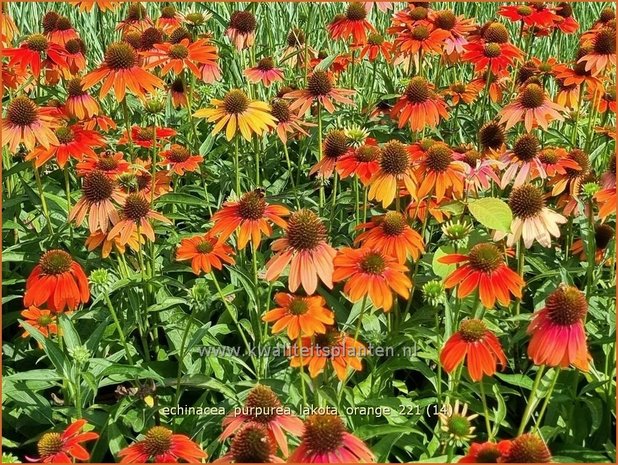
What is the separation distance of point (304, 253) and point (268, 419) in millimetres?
420

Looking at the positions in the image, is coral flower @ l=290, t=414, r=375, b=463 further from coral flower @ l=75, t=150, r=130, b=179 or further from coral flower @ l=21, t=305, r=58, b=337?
coral flower @ l=75, t=150, r=130, b=179

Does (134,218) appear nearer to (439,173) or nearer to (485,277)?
(439,173)

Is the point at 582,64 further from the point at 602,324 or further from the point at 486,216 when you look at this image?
the point at 486,216

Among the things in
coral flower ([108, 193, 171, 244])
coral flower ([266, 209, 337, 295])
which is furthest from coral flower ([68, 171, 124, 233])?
coral flower ([266, 209, 337, 295])

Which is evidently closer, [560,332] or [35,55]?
[560,332]

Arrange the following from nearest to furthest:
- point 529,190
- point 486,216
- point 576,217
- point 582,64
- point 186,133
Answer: point 486,216, point 529,190, point 576,217, point 582,64, point 186,133

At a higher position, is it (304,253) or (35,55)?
(35,55)

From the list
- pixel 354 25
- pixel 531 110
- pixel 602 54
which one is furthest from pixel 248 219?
pixel 602 54

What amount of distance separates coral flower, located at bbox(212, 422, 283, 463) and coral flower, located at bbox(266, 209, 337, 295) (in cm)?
40

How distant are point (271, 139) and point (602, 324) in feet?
5.65

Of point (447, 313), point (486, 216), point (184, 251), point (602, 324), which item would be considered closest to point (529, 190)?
point (486, 216)

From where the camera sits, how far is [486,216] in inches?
66.4

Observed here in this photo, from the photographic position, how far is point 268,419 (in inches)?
53.8

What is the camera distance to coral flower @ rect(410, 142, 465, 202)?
6.39 ft
